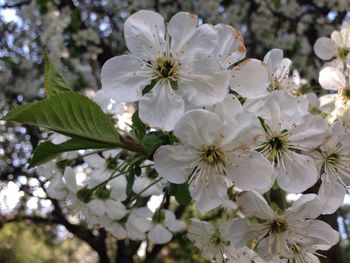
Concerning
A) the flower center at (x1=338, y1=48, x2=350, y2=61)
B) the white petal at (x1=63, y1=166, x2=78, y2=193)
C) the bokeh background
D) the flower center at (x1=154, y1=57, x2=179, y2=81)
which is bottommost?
the bokeh background

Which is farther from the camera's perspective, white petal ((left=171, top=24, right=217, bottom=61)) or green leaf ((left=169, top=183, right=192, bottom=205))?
green leaf ((left=169, top=183, right=192, bottom=205))

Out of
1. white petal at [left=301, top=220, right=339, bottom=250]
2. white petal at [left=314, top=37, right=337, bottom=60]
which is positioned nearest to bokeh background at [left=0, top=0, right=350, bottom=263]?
white petal at [left=314, top=37, right=337, bottom=60]

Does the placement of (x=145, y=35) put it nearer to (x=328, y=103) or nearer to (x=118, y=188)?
(x=118, y=188)

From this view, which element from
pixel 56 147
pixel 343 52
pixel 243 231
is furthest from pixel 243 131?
pixel 343 52

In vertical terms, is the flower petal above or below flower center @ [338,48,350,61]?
above

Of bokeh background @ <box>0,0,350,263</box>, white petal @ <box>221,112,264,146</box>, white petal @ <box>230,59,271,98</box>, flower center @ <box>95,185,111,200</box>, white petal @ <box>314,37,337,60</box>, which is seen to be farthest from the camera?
bokeh background @ <box>0,0,350,263</box>

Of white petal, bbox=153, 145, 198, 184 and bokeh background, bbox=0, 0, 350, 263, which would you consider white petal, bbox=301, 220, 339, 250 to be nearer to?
white petal, bbox=153, 145, 198, 184

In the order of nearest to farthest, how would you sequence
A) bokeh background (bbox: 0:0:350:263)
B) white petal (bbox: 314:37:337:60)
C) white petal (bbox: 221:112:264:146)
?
white petal (bbox: 221:112:264:146), white petal (bbox: 314:37:337:60), bokeh background (bbox: 0:0:350:263)
